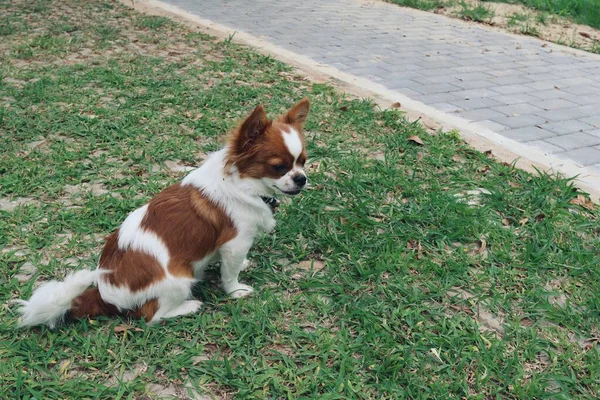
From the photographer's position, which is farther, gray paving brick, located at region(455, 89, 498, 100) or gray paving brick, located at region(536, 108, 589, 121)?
gray paving brick, located at region(455, 89, 498, 100)

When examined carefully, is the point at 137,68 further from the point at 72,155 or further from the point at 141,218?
the point at 141,218

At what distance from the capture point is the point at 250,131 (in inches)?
108

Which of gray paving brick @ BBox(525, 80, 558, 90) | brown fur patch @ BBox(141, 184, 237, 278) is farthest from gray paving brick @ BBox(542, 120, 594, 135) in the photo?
brown fur patch @ BBox(141, 184, 237, 278)

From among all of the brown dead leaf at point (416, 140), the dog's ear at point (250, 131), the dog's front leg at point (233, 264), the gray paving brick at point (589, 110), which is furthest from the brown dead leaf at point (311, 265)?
the gray paving brick at point (589, 110)

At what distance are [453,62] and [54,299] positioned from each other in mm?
6424

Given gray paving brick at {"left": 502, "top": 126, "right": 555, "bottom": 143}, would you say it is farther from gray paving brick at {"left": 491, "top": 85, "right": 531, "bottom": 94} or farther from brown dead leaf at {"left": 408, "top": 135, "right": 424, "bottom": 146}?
gray paving brick at {"left": 491, "top": 85, "right": 531, "bottom": 94}

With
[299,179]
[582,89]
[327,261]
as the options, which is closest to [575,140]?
[582,89]

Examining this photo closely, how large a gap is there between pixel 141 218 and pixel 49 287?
0.52 m

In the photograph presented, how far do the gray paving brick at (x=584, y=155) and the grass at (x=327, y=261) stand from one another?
0.69m

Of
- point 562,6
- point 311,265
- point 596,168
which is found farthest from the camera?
point 562,6

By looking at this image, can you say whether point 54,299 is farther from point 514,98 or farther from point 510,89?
point 510,89

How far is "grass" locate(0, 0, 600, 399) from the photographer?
8.27 ft

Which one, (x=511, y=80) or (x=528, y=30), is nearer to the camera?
(x=511, y=80)

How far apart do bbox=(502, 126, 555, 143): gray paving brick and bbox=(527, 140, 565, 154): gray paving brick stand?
0.07m
